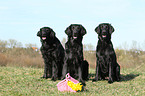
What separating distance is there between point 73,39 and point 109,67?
5.21ft

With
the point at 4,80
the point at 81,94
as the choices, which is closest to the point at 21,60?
the point at 4,80

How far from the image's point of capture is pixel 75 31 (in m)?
6.22

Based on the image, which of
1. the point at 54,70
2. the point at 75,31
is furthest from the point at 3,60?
the point at 75,31

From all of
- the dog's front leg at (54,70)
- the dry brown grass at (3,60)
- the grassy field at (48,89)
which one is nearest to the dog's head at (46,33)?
the dog's front leg at (54,70)

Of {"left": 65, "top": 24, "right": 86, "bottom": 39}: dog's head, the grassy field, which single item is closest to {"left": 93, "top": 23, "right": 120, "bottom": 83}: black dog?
the grassy field

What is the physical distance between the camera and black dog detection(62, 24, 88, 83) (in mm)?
6332

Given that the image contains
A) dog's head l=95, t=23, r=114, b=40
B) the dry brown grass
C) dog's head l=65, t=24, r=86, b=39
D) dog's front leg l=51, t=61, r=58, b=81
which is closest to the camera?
dog's head l=65, t=24, r=86, b=39

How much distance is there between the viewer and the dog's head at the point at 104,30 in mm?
6543

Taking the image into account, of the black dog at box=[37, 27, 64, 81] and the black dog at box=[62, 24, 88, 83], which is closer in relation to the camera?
the black dog at box=[62, 24, 88, 83]

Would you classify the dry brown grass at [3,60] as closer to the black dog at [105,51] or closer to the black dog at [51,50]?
the black dog at [51,50]

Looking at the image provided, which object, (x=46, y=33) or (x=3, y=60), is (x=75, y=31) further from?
(x=3, y=60)

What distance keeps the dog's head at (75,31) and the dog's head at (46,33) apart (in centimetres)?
57

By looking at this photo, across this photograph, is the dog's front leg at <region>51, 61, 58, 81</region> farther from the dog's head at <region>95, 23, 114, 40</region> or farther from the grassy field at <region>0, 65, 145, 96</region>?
the dog's head at <region>95, 23, 114, 40</region>

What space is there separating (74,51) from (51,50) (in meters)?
0.81
